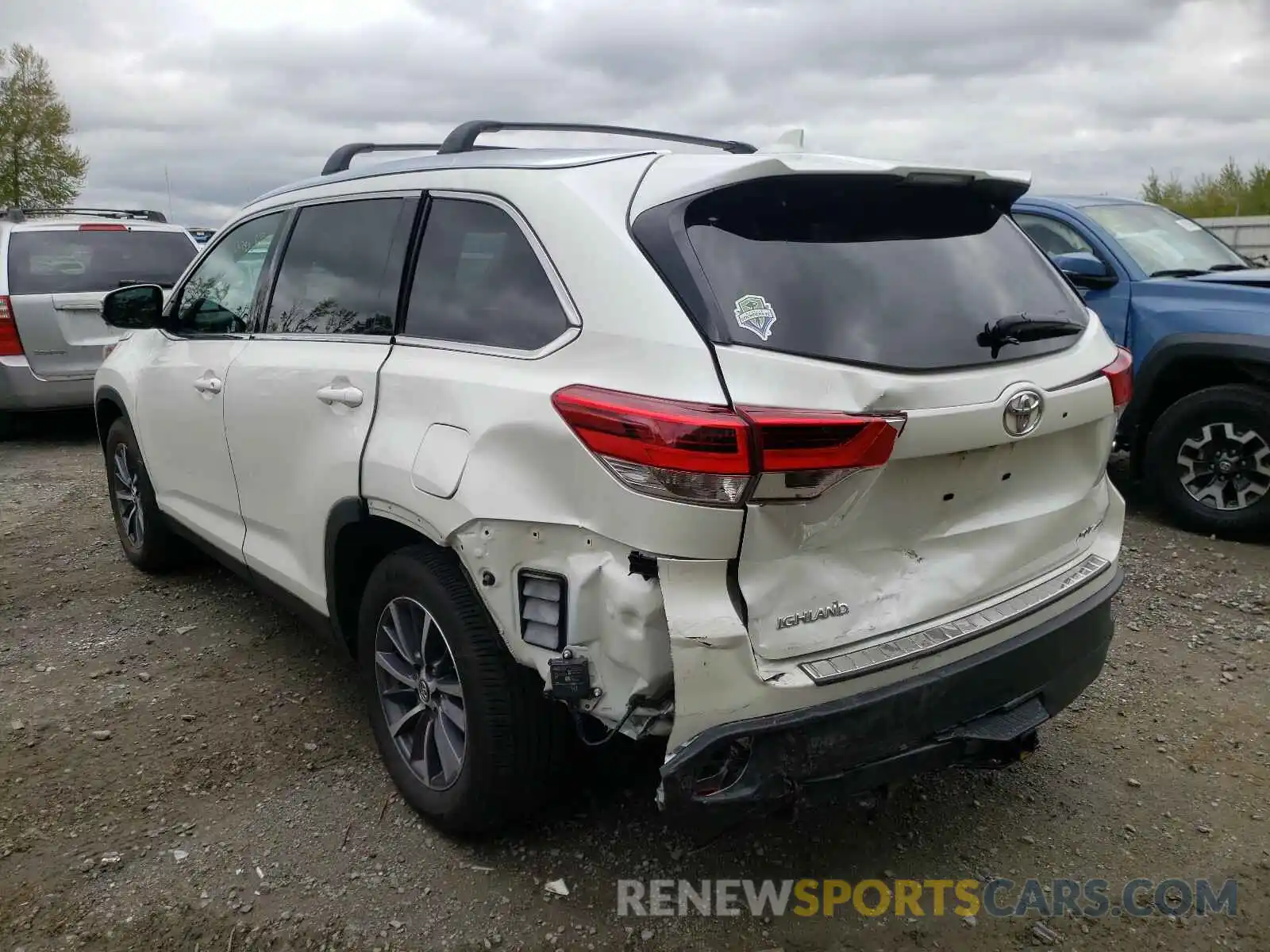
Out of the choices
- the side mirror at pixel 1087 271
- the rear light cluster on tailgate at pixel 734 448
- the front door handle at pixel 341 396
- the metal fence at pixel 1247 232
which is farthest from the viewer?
the metal fence at pixel 1247 232

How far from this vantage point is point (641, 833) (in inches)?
114

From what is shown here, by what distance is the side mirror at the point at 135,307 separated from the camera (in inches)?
171

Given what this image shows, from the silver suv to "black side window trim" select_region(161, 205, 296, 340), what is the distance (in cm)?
396

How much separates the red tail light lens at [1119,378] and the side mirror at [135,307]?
3749mm

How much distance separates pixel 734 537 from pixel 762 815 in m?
0.62

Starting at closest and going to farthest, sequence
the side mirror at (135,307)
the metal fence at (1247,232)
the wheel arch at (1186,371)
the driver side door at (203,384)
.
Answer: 1. the driver side door at (203,384)
2. the side mirror at (135,307)
3. the wheel arch at (1186,371)
4. the metal fence at (1247,232)

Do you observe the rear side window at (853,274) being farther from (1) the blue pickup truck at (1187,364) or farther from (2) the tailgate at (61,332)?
(2) the tailgate at (61,332)

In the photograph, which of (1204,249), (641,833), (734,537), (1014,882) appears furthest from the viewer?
(1204,249)

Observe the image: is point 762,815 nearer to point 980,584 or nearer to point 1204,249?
point 980,584

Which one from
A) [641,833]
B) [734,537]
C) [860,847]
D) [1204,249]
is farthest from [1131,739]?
[1204,249]

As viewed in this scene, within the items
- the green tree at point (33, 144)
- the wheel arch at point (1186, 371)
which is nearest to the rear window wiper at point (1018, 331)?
the wheel arch at point (1186, 371)

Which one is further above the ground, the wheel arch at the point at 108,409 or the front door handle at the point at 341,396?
the front door handle at the point at 341,396

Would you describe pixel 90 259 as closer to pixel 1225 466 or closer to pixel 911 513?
pixel 911 513

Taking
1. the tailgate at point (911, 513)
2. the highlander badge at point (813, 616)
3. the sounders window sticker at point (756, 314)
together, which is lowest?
the highlander badge at point (813, 616)
